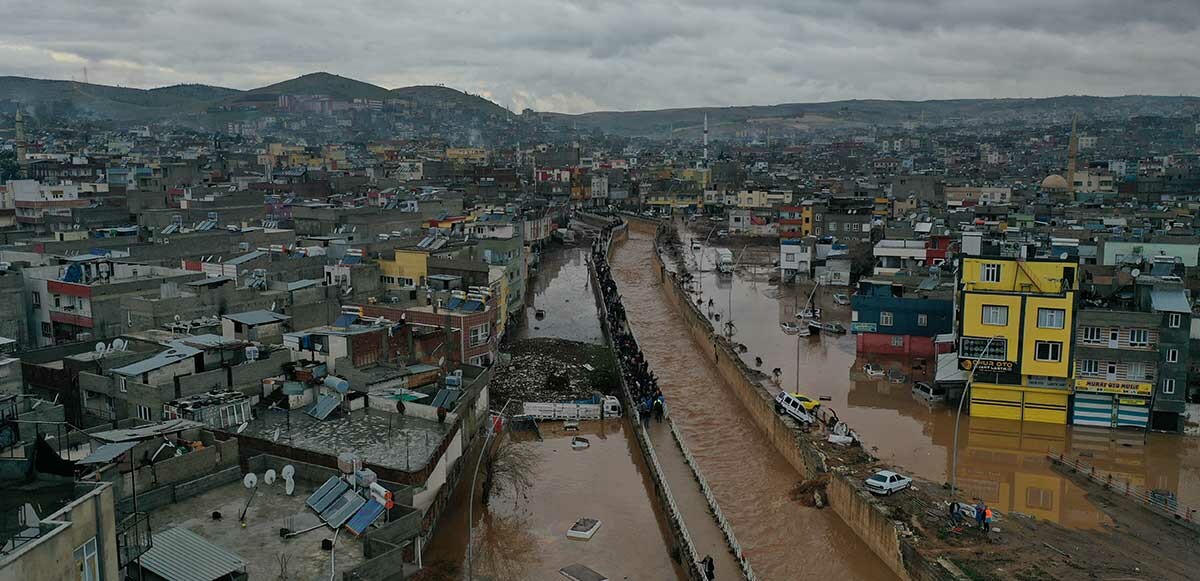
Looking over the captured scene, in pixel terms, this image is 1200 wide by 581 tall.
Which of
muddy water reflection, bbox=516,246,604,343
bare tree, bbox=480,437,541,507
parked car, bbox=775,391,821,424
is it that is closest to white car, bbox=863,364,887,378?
parked car, bbox=775,391,821,424

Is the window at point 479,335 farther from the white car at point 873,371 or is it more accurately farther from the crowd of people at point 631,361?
the white car at point 873,371

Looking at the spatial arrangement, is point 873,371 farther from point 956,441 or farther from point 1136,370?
point 956,441

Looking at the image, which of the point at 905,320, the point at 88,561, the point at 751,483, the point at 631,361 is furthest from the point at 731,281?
the point at 88,561

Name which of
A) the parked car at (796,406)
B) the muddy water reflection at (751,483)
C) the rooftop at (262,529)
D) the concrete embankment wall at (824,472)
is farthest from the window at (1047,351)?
the rooftop at (262,529)

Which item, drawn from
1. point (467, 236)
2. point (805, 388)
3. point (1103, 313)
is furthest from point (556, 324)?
point (1103, 313)

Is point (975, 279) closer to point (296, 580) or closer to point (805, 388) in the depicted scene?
point (805, 388)

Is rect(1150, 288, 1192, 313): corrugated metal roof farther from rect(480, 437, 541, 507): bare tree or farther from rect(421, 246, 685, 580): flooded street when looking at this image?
rect(480, 437, 541, 507): bare tree
